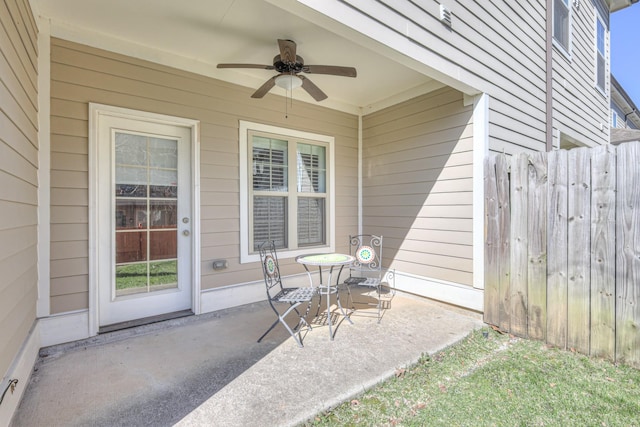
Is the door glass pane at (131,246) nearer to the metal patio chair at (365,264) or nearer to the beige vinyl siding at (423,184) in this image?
the metal patio chair at (365,264)

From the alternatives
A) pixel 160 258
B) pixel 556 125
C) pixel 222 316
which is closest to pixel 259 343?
pixel 222 316

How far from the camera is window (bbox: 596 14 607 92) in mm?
6215

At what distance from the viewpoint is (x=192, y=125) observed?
339 cm

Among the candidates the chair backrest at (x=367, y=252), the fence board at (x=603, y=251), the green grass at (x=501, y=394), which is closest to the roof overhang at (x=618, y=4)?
the fence board at (x=603, y=251)

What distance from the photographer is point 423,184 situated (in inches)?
156

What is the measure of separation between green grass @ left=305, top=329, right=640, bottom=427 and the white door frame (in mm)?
2240

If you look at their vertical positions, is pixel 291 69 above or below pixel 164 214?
above

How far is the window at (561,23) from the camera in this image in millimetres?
4973

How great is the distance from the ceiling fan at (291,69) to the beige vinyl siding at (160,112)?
62 cm

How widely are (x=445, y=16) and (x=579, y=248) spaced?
240 cm

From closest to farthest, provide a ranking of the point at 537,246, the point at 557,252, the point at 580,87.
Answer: the point at 557,252 < the point at 537,246 < the point at 580,87

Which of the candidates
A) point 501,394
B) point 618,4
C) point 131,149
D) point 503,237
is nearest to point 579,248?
point 503,237

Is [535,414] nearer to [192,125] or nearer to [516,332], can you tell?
[516,332]

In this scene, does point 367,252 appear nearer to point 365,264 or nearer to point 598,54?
point 365,264
